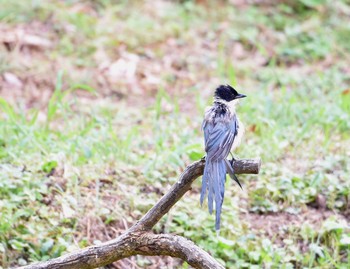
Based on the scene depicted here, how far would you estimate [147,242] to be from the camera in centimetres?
394

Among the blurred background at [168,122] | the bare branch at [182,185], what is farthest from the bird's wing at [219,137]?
the blurred background at [168,122]

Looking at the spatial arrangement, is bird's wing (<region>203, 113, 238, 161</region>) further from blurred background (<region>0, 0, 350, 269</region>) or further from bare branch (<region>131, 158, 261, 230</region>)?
blurred background (<region>0, 0, 350, 269</region>)

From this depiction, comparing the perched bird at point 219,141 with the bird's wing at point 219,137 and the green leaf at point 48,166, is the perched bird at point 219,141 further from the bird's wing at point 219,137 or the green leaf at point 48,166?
the green leaf at point 48,166

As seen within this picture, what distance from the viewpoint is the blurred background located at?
17.0ft

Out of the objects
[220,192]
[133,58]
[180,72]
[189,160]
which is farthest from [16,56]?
[220,192]

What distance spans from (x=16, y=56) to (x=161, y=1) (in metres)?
2.61

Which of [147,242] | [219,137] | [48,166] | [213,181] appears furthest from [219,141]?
[48,166]

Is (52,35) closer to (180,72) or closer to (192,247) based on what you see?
(180,72)

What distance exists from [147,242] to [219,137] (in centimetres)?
82

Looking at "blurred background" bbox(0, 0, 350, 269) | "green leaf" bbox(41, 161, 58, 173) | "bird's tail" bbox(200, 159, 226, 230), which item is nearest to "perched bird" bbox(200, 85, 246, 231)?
"bird's tail" bbox(200, 159, 226, 230)

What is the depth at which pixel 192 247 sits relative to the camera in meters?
3.68

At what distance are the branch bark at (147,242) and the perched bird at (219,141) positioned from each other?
8 centimetres

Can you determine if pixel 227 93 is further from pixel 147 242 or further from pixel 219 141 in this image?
pixel 147 242

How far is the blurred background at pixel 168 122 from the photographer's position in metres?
5.18
